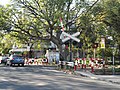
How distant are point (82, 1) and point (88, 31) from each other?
3.93 meters

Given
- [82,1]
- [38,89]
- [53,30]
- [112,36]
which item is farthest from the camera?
[53,30]

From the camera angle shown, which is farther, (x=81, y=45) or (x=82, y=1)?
(x=81, y=45)

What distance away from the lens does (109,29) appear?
106ft

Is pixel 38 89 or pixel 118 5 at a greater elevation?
pixel 118 5

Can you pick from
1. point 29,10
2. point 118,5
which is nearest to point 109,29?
point 118,5

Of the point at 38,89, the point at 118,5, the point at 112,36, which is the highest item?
the point at 118,5

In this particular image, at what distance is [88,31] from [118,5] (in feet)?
22.9

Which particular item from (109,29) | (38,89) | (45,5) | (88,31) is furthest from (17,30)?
(38,89)

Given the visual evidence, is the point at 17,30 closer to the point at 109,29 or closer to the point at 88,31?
the point at 88,31

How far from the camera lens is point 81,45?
48.4 meters

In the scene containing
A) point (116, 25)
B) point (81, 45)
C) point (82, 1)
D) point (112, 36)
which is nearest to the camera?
point (116, 25)

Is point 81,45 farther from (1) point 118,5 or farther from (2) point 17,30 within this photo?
(1) point 118,5

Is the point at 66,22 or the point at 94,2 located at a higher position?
the point at 94,2

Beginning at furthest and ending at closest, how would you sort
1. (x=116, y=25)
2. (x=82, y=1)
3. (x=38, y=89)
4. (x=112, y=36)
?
(x=82, y=1)
(x=112, y=36)
(x=116, y=25)
(x=38, y=89)
